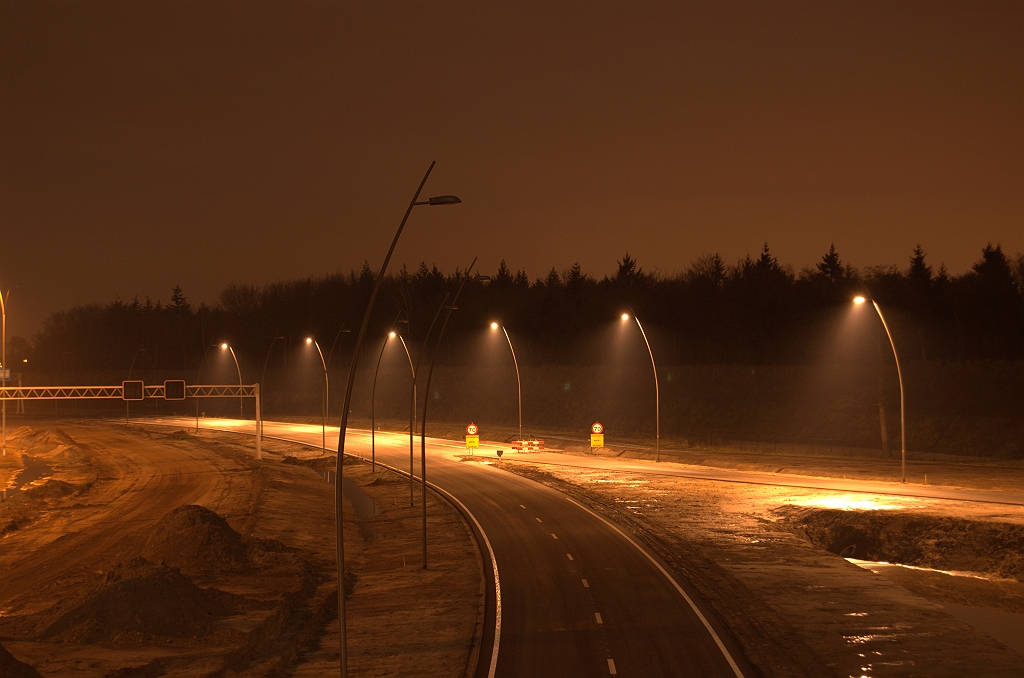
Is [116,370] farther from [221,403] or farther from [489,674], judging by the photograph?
[489,674]

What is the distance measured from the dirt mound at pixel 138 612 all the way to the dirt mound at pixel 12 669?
175 inches

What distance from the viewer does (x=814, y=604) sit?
24.1m

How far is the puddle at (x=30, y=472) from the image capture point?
5984cm

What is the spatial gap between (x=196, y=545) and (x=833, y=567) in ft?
78.8

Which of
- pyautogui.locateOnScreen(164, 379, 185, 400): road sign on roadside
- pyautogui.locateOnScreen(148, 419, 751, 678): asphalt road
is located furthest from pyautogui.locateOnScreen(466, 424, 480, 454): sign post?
pyautogui.locateOnScreen(164, 379, 185, 400): road sign on roadside

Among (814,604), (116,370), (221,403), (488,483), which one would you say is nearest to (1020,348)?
(488,483)

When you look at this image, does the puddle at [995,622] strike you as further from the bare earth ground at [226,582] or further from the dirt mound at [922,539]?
the bare earth ground at [226,582]

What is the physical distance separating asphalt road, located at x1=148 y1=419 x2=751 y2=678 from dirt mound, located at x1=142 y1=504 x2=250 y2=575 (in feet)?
33.7

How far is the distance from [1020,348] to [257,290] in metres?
145

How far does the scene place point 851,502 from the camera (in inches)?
1624

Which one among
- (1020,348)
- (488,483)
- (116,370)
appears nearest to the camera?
(488,483)

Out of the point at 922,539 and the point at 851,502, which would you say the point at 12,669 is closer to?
the point at 922,539

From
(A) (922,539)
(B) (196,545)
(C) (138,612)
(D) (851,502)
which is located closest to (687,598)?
(C) (138,612)

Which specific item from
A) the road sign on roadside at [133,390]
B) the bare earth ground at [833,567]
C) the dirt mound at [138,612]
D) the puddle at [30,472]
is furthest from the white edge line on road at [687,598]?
the road sign on roadside at [133,390]
